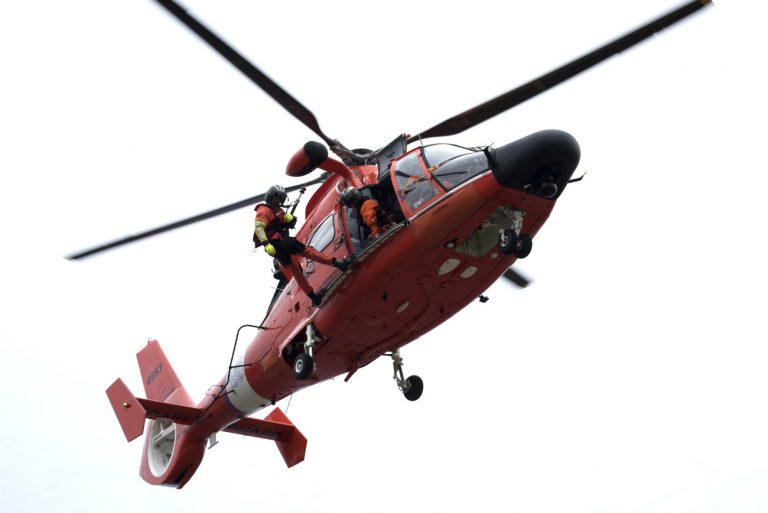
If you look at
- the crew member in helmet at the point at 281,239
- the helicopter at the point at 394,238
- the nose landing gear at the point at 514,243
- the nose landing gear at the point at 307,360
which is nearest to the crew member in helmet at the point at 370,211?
Result: the helicopter at the point at 394,238

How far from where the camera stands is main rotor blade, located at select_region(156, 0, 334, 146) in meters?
9.42

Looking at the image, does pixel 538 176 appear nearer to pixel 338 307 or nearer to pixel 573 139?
pixel 573 139

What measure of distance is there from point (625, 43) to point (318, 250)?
4.64 metres

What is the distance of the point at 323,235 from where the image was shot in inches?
450

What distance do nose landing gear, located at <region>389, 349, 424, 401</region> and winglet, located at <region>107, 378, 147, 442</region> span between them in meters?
3.94

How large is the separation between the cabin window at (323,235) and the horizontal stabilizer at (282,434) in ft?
14.8

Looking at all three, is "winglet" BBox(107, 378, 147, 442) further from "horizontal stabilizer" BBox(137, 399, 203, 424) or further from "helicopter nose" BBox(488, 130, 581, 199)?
"helicopter nose" BBox(488, 130, 581, 199)

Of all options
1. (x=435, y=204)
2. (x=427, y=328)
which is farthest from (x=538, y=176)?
(x=427, y=328)

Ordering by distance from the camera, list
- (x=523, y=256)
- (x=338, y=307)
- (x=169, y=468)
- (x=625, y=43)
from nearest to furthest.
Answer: (x=625, y=43) < (x=523, y=256) < (x=338, y=307) < (x=169, y=468)

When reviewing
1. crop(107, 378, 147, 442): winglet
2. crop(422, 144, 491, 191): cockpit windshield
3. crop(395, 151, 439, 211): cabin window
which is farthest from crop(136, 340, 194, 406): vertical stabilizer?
crop(422, 144, 491, 191): cockpit windshield

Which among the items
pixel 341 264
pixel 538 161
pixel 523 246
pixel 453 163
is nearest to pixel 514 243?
pixel 523 246

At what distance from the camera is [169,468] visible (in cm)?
1444

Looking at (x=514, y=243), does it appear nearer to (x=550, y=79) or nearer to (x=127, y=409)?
(x=550, y=79)

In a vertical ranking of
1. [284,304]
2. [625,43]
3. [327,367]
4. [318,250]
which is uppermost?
[625,43]
